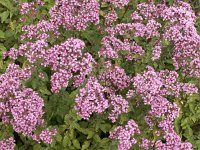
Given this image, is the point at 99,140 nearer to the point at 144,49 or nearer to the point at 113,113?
the point at 113,113

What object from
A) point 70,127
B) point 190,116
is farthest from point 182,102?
point 70,127

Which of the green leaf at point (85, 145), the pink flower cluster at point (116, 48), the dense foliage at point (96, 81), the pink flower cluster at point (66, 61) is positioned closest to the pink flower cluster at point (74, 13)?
the dense foliage at point (96, 81)

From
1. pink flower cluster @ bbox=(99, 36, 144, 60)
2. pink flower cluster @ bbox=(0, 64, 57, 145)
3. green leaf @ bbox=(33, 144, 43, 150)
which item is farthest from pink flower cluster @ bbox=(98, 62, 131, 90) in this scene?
green leaf @ bbox=(33, 144, 43, 150)

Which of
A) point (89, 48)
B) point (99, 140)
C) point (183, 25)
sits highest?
point (183, 25)

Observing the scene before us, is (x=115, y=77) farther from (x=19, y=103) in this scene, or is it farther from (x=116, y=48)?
(x=19, y=103)

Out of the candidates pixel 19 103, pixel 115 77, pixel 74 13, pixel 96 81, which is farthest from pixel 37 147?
pixel 74 13

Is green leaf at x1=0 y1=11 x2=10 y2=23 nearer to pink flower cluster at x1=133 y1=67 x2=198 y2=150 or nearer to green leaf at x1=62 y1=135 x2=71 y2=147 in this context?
green leaf at x1=62 y1=135 x2=71 y2=147

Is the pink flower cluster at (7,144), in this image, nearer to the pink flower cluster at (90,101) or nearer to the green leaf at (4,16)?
the pink flower cluster at (90,101)
